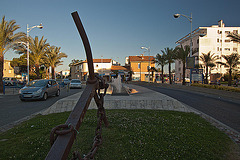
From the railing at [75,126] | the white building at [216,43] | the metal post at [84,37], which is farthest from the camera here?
the white building at [216,43]

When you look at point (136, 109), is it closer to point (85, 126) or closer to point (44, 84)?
point (85, 126)

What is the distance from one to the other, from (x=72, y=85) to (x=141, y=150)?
26.0m

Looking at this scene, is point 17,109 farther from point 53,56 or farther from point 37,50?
point 53,56

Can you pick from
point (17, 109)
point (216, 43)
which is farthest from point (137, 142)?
point (216, 43)

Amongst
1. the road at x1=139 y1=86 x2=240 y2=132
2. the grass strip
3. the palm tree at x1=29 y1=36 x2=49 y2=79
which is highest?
the palm tree at x1=29 y1=36 x2=49 y2=79

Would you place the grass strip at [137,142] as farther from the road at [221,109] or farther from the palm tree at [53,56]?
the palm tree at [53,56]

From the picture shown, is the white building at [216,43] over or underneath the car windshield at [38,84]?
over

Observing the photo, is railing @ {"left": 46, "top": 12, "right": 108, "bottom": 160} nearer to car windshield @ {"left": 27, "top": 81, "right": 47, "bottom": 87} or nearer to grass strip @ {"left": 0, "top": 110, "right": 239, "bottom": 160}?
grass strip @ {"left": 0, "top": 110, "right": 239, "bottom": 160}

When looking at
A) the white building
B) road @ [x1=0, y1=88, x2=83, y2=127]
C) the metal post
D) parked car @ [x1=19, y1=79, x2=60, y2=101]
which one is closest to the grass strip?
the metal post

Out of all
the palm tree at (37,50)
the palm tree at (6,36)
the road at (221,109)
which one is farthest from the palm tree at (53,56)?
the road at (221,109)

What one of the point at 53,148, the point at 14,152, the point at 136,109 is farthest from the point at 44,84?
the point at 53,148

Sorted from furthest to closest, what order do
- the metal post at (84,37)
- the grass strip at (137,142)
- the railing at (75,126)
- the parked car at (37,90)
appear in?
the parked car at (37,90)
the grass strip at (137,142)
the metal post at (84,37)
the railing at (75,126)

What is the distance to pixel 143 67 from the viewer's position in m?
72.9

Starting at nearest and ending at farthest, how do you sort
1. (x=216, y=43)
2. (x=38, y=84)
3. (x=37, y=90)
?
(x=37, y=90) → (x=38, y=84) → (x=216, y=43)
